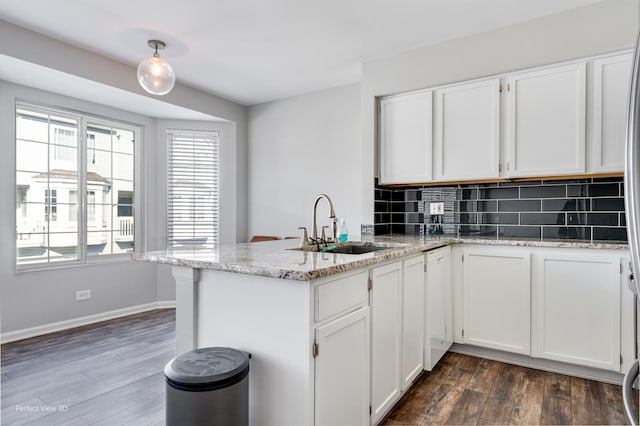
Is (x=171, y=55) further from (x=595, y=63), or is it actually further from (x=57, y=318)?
(x=595, y=63)

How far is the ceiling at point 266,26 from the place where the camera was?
251cm

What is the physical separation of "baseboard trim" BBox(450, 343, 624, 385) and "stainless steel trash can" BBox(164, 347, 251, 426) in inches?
84.3

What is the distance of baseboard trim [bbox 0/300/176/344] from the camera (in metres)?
3.29

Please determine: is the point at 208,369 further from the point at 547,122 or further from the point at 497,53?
the point at 497,53

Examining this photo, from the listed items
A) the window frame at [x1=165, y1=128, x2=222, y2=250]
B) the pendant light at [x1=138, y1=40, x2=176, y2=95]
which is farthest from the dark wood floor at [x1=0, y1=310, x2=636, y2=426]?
the pendant light at [x1=138, y1=40, x2=176, y2=95]

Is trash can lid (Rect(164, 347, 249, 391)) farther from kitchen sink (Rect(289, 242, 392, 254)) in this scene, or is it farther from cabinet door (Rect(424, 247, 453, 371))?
cabinet door (Rect(424, 247, 453, 371))

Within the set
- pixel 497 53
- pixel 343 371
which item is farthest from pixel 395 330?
pixel 497 53

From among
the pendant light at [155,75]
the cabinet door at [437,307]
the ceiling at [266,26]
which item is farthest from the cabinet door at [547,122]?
the pendant light at [155,75]

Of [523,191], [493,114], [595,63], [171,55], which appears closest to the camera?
[595,63]

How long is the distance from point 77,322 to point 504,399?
3.88 meters

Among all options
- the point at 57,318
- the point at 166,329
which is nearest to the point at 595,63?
the point at 166,329

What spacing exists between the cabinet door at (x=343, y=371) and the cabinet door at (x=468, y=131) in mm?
1820

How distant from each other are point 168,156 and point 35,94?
56.3 inches

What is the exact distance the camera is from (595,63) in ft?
8.34
